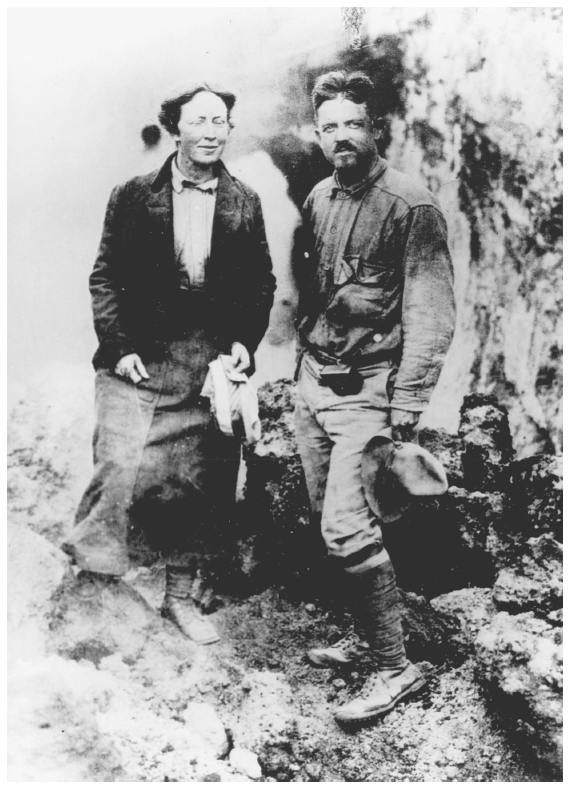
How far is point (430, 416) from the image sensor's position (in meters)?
3.43

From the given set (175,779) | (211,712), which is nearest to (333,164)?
(211,712)

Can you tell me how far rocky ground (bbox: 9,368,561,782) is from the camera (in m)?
3.08

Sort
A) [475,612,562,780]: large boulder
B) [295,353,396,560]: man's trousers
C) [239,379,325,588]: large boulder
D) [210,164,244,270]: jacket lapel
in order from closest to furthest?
1. [475,612,562,780]: large boulder
2. [295,353,396,560]: man's trousers
3. [210,164,244,270]: jacket lapel
4. [239,379,325,588]: large boulder

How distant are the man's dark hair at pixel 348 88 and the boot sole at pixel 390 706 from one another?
2.50 m

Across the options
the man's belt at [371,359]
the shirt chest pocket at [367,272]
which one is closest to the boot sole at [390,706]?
the man's belt at [371,359]

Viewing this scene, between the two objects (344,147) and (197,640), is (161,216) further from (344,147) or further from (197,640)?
(197,640)

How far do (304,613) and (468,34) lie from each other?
281 cm

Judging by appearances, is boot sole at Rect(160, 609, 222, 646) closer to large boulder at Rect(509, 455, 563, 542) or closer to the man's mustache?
large boulder at Rect(509, 455, 563, 542)

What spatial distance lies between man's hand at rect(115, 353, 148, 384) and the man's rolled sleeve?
3.88 feet

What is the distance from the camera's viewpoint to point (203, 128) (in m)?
3.28

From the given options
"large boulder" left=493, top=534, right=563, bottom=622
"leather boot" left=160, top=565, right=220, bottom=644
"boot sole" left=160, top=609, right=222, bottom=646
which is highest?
"large boulder" left=493, top=534, right=563, bottom=622

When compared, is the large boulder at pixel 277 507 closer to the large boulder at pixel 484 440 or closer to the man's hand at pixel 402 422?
→ the man's hand at pixel 402 422

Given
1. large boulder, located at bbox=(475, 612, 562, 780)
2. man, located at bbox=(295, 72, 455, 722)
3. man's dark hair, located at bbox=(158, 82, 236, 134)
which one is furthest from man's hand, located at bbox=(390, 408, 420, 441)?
man's dark hair, located at bbox=(158, 82, 236, 134)

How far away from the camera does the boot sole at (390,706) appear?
122 inches
